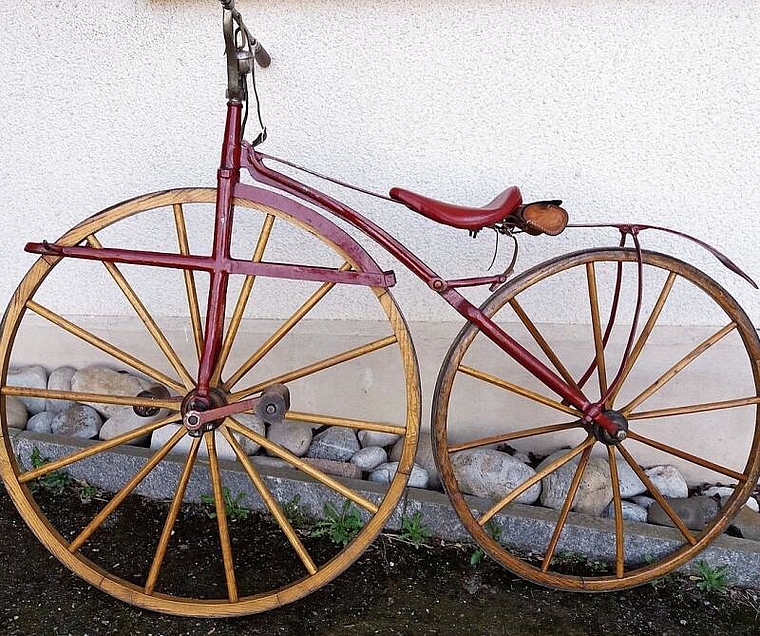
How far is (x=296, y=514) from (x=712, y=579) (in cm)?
119

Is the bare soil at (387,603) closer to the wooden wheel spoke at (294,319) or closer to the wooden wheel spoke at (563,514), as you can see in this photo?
the wooden wheel spoke at (563,514)

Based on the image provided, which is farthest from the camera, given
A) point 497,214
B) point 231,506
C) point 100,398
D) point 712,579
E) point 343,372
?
point 343,372

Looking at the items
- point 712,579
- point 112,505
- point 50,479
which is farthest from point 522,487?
point 50,479

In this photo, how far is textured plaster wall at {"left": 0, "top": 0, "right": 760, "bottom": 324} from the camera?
2016 mm

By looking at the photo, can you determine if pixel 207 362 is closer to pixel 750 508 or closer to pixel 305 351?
pixel 305 351

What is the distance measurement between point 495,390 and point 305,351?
0.64 meters

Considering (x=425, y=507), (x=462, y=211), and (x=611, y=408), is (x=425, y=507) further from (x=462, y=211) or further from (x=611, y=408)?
(x=462, y=211)

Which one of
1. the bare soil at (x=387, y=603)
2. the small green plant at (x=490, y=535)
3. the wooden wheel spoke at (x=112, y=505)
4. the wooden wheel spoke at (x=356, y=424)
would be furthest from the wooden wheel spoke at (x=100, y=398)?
the small green plant at (x=490, y=535)

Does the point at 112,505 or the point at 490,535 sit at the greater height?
the point at 490,535

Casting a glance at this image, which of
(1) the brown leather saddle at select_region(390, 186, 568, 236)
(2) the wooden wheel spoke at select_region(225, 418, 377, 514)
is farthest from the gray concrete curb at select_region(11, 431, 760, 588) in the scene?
(1) the brown leather saddle at select_region(390, 186, 568, 236)

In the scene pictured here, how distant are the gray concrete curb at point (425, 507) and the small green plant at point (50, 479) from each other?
0.02m

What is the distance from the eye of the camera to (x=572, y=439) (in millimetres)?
2387

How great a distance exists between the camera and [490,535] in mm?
2080

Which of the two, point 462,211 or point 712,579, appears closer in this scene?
point 462,211
